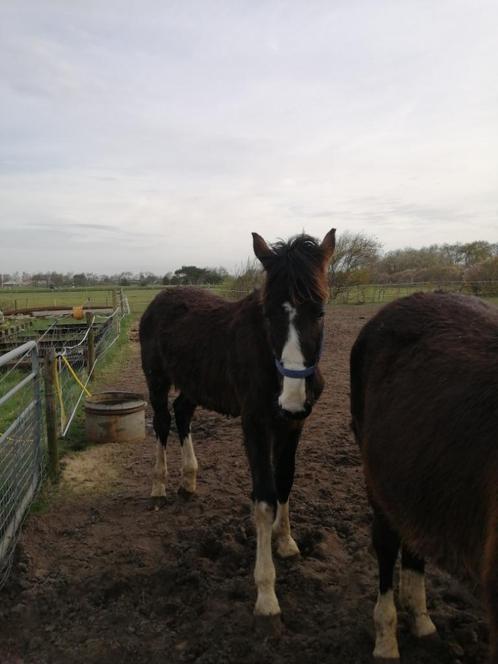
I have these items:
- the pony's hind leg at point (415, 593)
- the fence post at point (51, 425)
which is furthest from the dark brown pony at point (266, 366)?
the fence post at point (51, 425)

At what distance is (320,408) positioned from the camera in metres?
7.38

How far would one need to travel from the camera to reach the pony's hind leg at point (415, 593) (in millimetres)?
2739

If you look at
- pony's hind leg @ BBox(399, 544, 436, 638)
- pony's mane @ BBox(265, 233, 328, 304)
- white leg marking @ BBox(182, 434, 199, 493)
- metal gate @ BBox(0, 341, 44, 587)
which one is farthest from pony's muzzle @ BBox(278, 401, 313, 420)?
white leg marking @ BBox(182, 434, 199, 493)

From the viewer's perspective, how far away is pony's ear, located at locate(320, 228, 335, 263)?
332cm

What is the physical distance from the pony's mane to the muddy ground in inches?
75.3

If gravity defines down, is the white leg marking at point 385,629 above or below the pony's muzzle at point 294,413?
below

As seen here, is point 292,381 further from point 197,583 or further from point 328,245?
point 197,583

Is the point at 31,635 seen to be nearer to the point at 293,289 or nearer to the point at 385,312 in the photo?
the point at 293,289

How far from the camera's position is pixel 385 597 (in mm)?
2645

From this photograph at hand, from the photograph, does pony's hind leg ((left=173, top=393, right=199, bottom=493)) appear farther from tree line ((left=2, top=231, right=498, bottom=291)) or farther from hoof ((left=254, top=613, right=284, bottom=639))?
tree line ((left=2, top=231, right=498, bottom=291))

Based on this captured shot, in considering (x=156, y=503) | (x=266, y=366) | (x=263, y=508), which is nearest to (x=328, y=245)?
(x=266, y=366)

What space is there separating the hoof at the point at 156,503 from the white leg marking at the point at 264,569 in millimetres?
1555

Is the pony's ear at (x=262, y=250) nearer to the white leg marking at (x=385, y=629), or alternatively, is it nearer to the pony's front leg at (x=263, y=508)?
the pony's front leg at (x=263, y=508)

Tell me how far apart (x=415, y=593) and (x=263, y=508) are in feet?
3.31
